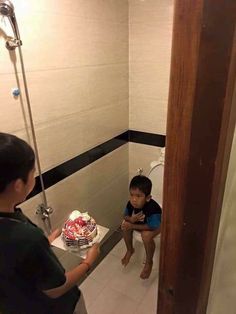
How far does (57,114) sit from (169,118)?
3.83 ft

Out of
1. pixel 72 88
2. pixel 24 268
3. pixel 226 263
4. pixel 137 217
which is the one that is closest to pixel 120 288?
pixel 137 217

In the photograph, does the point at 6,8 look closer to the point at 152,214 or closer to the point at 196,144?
the point at 196,144

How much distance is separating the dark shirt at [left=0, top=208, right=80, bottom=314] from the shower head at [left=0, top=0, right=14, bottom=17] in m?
0.78

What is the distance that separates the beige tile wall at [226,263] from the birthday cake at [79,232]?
918mm

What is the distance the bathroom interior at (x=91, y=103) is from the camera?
1.27 meters

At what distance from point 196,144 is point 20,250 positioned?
2.06 feet

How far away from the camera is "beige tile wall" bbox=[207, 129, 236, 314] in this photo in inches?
19.9

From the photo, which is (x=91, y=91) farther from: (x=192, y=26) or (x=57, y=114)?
(x=192, y=26)

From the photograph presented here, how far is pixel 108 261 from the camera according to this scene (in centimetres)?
207

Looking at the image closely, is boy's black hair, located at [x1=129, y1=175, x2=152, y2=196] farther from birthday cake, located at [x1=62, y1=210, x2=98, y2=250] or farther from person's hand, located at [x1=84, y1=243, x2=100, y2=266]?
person's hand, located at [x1=84, y1=243, x2=100, y2=266]

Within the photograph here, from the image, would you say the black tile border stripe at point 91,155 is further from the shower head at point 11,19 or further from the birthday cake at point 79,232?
the shower head at point 11,19

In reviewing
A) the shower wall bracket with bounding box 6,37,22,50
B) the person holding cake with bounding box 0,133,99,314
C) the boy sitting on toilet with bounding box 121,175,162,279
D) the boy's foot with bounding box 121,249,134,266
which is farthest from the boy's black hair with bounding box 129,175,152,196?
the shower wall bracket with bounding box 6,37,22,50

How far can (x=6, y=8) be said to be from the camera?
104 cm

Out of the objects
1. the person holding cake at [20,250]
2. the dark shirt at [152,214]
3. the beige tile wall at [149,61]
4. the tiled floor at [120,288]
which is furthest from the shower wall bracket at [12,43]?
the tiled floor at [120,288]
